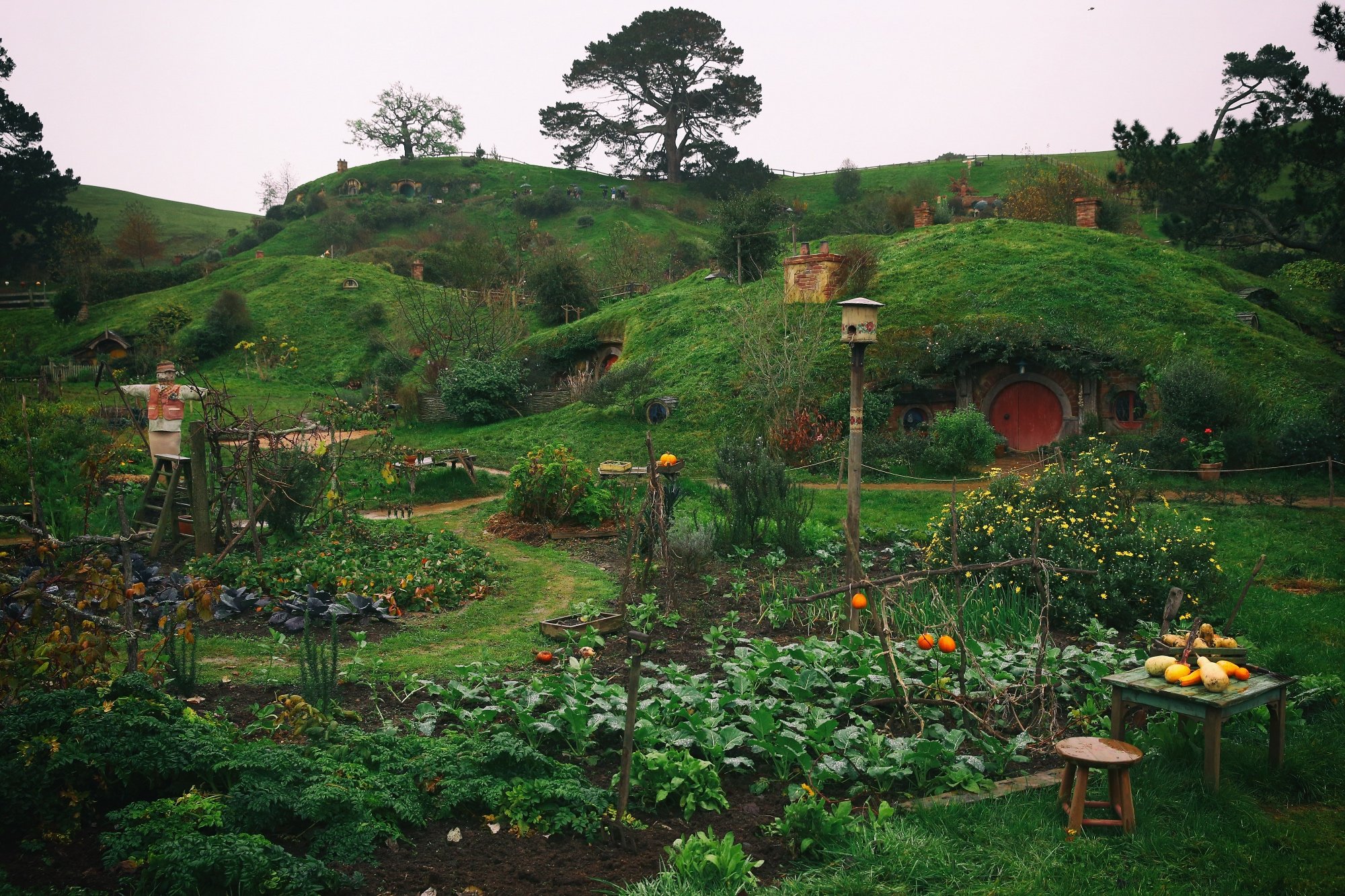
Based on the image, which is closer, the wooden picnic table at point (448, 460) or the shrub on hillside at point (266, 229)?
A: the wooden picnic table at point (448, 460)

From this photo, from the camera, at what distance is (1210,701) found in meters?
4.15

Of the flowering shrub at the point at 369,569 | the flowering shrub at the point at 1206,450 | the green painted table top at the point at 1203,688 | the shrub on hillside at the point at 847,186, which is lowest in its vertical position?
the flowering shrub at the point at 369,569

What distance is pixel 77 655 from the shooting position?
3.96 metres

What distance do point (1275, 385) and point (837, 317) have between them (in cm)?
999

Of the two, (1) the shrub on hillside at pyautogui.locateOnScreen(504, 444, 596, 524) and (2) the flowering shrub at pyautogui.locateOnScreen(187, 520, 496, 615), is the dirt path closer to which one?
(1) the shrub on hillside at pyautogui.locateOnScreen(504, 444, 596, 524)

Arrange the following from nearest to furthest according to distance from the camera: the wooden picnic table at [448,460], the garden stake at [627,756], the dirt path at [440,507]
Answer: the garden stake at [627,756] < the dirt path at [440,507] < the wooden picnic table at [448,460]

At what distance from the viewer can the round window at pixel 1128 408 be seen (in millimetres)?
19797

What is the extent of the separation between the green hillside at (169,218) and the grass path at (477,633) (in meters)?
54.0

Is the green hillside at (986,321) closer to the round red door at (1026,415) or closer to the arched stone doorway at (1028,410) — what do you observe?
the arched stone doorway at (1028,410)

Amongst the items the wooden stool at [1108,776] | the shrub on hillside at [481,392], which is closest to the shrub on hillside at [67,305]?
the shrub on hillside at [481,392]

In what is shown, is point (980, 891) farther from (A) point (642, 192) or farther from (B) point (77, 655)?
(A) point (642, 192)

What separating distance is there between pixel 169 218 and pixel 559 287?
49510 mm

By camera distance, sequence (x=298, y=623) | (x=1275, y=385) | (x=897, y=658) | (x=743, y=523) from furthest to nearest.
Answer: (x=1275, y=385), (x=743, y=523), (x=298, y=623), (x=897, y=658)

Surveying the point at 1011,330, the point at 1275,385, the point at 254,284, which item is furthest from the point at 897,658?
the point at 254,284
